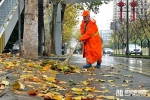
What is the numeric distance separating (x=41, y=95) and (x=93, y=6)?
3001 centimetres

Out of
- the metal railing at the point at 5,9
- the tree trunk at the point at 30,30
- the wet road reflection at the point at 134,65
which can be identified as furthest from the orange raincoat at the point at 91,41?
the metal railing at the point at 5,9

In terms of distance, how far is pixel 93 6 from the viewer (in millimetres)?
34000

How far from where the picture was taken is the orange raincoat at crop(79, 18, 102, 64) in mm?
10852

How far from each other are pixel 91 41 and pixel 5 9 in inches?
376

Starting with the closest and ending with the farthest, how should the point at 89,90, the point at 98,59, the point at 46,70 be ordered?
the point at 89,90 < the point at 46,70 < the point at 98,59

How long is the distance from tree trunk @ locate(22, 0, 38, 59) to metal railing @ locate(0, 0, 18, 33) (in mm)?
6773

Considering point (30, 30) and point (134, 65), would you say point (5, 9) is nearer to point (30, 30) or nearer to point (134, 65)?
point (30, 30)

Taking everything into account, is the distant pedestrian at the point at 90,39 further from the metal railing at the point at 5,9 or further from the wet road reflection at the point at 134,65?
the metal railing at the point at 5,9

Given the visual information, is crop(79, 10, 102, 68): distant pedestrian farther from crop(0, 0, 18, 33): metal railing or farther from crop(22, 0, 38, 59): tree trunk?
crop(0, 0, 18, 33): metal railing

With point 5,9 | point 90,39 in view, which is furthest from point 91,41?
point 5,9

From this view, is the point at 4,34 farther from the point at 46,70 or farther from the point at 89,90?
the point at 89,90

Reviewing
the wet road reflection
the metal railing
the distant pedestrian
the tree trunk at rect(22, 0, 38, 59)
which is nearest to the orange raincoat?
the distant pedestrian

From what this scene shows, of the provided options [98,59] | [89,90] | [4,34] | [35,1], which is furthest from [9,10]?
[89,90]

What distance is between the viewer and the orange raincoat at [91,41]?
10852mm
